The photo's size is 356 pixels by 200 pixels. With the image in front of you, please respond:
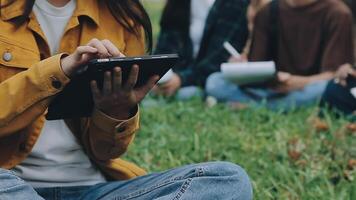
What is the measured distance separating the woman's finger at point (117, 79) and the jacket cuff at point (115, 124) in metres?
0.11

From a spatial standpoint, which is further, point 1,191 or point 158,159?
point 158,159

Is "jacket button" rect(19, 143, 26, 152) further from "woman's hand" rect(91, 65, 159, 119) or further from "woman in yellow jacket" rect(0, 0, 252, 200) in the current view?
"woman's hand" rect(91, 65, 159, 119)

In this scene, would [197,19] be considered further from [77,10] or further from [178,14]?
[77,10]

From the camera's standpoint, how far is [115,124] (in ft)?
6.47

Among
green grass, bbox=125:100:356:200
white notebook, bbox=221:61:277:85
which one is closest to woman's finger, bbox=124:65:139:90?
green grass, bbox=125:100:356:200

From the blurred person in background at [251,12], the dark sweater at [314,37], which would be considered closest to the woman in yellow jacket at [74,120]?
the dark sweater at [314,37]

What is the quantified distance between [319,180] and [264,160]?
334 mm

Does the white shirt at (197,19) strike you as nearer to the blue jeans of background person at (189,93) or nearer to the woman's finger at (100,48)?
the blue jeans of background person at (189,93)

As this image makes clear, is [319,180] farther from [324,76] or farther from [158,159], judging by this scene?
[324,76]

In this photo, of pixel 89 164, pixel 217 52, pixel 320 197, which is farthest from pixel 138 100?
pixel 217 52

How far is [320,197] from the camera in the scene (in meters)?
2.58

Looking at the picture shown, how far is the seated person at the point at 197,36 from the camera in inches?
178

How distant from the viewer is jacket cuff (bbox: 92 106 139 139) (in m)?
1.96

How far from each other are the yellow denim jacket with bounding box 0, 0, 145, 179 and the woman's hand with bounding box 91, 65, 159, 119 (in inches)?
1.0
